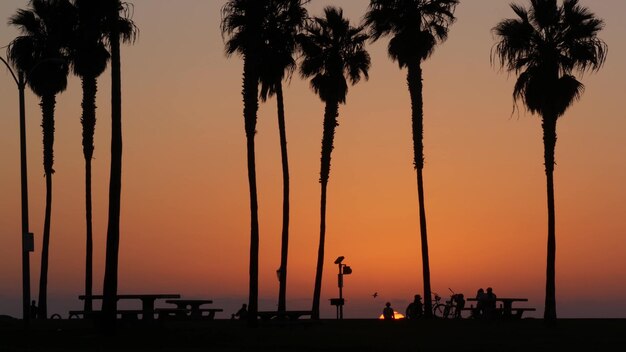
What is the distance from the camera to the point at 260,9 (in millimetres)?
49500

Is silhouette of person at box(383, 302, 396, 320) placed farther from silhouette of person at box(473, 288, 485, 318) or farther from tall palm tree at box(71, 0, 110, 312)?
tall palm tree at box(71, 0, 110, 312)

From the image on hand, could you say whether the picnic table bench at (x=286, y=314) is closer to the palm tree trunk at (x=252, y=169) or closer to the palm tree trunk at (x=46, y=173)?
the palm tree trunk at (x=252, y=169)

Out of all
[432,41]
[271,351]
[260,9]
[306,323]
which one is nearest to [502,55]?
[432,41]

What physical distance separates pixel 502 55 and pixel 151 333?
70.5 ft

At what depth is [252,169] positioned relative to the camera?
49156 mm

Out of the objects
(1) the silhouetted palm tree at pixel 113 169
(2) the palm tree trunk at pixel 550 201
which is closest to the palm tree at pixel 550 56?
(2) the palm tree trunk at pixel 550 201

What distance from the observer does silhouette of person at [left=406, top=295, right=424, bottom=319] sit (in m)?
60.4

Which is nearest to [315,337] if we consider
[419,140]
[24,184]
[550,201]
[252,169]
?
[252,169]

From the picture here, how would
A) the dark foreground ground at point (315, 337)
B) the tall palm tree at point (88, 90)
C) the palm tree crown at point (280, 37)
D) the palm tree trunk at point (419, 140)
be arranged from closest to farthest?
the dark foreground ground at point (315, 337)
the palm tree crown at point (280, 37)
the palm tree trunk at point (419, 140)
the tall palm tree at point (88, 90)

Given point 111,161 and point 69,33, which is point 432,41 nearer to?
point 69,33

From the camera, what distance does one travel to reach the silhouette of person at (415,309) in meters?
60.4

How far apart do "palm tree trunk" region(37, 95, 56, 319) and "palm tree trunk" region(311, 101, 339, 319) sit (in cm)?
1379

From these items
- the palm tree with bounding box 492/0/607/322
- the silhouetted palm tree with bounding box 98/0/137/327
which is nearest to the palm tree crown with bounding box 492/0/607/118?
the palm tree with bounding box 492/0/607/322

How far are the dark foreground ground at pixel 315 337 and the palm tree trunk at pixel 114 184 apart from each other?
1708 millimetres
